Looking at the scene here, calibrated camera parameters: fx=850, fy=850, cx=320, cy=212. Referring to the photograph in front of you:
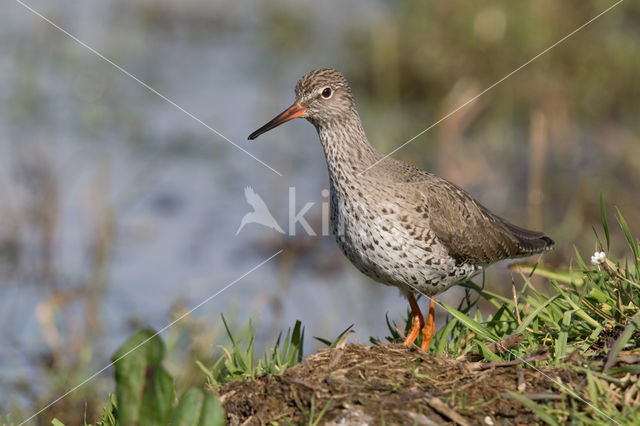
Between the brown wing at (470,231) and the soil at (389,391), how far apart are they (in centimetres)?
123

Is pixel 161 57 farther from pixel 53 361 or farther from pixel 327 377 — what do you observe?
pixel 327 377

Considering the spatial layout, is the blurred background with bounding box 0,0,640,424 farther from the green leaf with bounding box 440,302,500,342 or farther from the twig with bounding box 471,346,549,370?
the twig with bounding box 471,346,549,370

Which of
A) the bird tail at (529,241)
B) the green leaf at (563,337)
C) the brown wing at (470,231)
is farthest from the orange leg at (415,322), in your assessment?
the green leaf at (563,337)

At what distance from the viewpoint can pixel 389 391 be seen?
3875 mm

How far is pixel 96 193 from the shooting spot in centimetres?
828

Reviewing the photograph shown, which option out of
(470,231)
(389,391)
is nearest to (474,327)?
(389,391)

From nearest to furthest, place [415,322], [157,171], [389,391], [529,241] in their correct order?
1. [389,391]
2. [415,322]
3. [529,241]
4. [157,171]

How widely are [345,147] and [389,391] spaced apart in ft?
6.89

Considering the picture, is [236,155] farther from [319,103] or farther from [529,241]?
[529,241]

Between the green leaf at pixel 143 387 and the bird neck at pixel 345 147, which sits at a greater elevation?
the bird neck at pixel 345 147

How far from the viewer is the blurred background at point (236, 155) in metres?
7.91

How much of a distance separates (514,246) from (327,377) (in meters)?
2.37

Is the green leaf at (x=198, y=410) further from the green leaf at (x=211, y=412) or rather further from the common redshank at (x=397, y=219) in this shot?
the common redshank at (x=397, y=219)

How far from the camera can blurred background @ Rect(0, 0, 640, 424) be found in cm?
791
